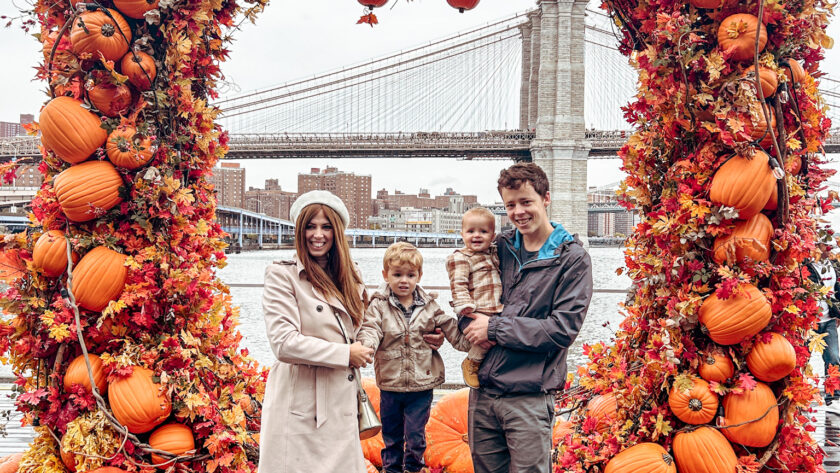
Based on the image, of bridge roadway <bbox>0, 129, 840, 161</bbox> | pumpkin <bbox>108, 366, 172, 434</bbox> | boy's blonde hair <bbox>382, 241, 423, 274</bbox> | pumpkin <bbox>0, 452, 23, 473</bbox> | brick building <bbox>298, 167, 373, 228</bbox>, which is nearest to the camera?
pumpkin <bbox>108, 366, 172, 434</bbox>

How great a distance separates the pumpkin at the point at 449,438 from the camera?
3.02 m

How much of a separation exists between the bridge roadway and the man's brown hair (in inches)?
1081

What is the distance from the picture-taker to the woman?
6.47 feet

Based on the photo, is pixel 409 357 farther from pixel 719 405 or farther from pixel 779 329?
pixel 779 329

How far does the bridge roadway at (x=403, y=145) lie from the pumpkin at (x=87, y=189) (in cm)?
2697

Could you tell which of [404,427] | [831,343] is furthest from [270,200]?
[404,427]

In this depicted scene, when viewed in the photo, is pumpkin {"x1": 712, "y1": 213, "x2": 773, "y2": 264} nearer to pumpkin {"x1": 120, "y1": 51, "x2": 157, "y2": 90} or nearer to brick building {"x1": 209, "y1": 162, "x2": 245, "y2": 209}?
pumpkin {"x1": 120, "y1": 51, "x2": 157, "y2": 90}

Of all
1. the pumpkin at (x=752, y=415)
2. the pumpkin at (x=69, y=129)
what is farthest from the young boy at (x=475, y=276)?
the pumpkin at (x=69, y=129)

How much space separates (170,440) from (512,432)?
1.24m

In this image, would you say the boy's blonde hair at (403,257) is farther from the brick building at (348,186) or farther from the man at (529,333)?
the brick building at (348,186)

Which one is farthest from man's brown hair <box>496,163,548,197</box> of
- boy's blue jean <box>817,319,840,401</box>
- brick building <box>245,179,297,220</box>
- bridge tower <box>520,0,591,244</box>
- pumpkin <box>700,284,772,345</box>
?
brick building <box>245,179,297,220</box>

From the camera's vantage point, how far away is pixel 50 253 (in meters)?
2.18

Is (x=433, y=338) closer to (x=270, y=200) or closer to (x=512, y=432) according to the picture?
Answer: (x=512, y=432)

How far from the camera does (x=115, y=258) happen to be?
2217 millimetres
